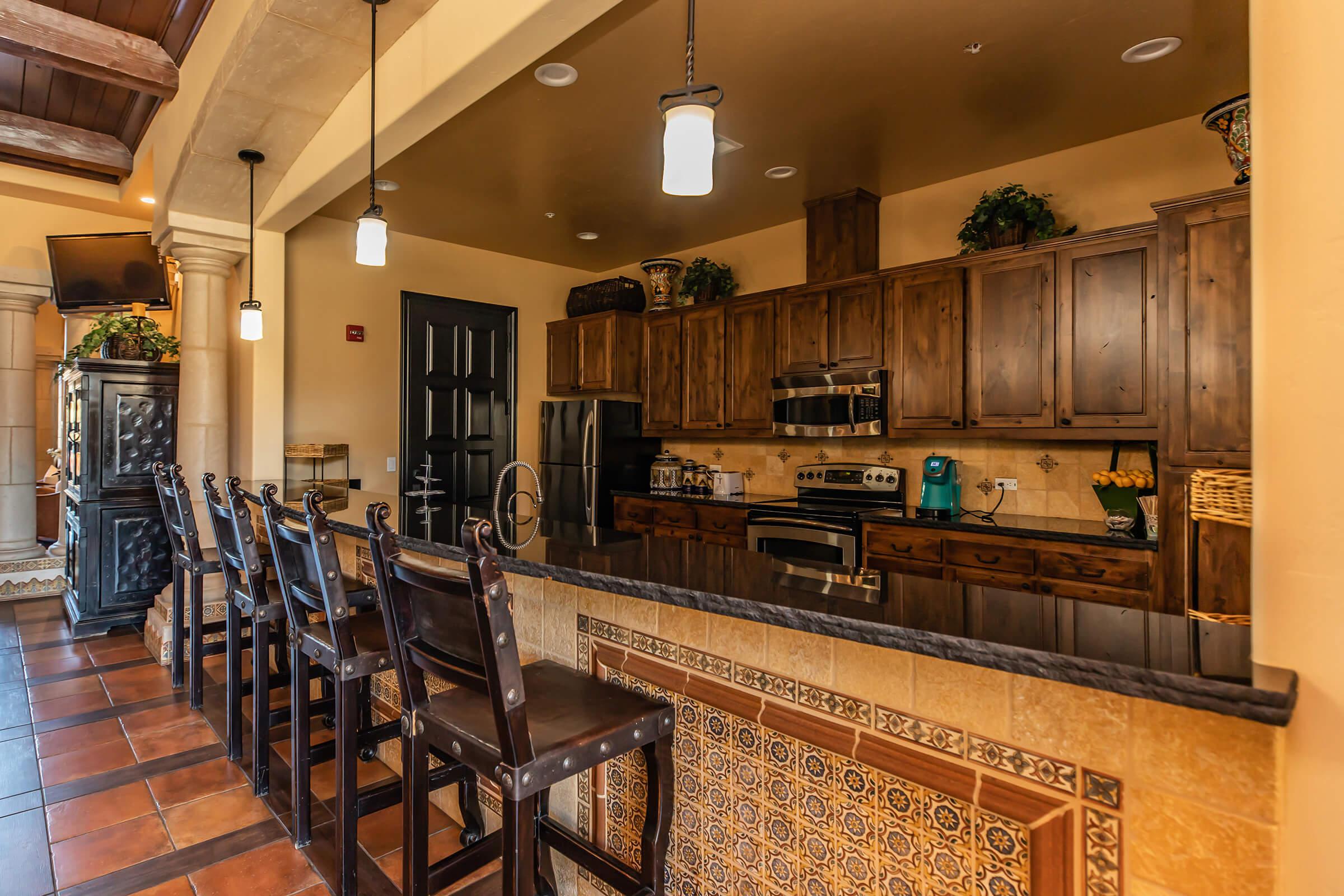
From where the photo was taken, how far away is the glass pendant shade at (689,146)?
144 cm

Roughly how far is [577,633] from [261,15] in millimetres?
2491

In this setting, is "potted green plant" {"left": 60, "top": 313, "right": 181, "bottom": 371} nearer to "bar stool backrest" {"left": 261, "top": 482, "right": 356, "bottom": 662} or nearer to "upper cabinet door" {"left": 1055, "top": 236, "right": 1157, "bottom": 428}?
"bar stool backrest" {"left": 261, "top": 482, "right": 356, "bottom": 662}

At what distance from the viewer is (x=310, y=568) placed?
1.85 metres

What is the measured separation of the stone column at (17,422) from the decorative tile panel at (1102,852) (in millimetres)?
6869

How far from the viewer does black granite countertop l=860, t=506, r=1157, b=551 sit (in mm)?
2842

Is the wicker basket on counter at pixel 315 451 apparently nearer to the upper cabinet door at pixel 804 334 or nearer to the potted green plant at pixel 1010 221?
the upper cabinet door at pixel 804 334

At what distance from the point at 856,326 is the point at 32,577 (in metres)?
6.32

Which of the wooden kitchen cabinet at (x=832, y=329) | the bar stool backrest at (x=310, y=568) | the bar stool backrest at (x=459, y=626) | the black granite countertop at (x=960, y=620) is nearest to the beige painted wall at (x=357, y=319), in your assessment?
the wooden kitchen cabinet at (x=832, y=329)

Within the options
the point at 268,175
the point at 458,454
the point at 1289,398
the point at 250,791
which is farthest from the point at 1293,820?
the point at 458,454

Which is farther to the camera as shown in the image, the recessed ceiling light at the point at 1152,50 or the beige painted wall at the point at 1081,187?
the beige painted wall at the point at 1081,187

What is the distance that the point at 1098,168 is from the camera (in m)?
3.45

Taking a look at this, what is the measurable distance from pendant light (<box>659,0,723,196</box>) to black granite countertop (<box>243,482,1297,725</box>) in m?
0.80

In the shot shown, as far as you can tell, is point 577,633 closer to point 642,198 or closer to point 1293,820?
point 1293,820

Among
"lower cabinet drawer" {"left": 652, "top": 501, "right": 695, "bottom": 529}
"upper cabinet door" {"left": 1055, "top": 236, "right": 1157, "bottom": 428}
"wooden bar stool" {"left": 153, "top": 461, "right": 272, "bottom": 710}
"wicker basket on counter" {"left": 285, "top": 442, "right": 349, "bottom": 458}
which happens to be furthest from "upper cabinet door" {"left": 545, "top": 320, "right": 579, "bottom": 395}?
"upper cabinet door" {"left": 1055, "top": 236, "right": 1157, "bottom": 428}
